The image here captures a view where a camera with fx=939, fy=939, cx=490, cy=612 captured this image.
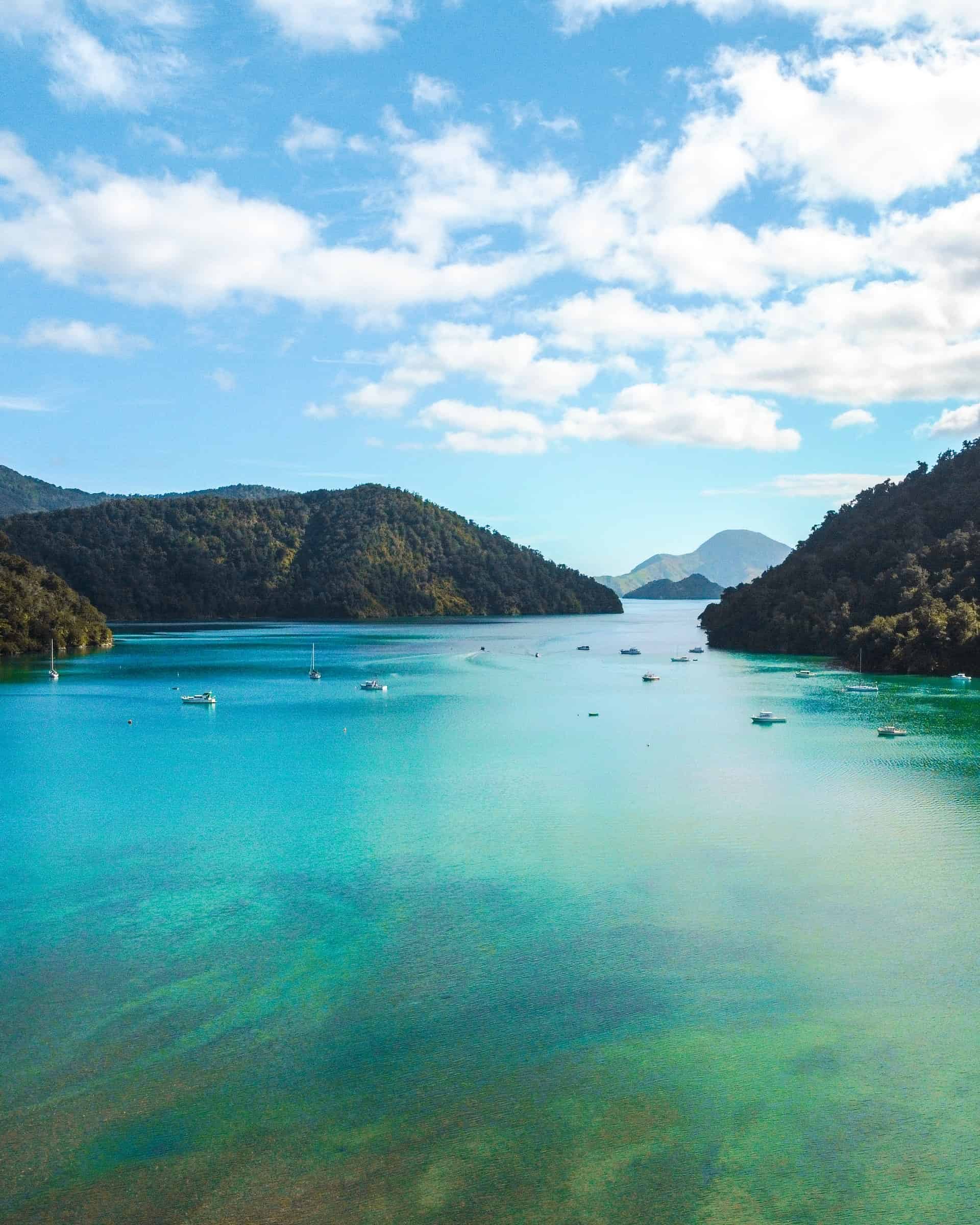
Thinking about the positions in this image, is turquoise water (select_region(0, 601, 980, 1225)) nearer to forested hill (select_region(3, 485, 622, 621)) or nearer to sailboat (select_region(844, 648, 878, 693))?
sailboat (select_region(844, 648, 878, 693))

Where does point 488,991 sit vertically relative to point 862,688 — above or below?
below

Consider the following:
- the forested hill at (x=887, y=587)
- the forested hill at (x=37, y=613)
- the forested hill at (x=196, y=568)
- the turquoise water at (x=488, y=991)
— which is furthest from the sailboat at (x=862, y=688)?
the forested hill at (x=196, y=568)

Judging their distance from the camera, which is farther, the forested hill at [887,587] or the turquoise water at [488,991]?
the forested hill at [887,587]

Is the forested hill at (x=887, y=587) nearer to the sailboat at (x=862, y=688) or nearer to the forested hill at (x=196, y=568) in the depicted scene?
the sailboat at (x=862, y=688)

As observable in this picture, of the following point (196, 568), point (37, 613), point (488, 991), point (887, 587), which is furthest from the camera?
point (196, 568)

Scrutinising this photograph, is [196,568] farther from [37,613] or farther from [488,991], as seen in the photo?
[488,991]

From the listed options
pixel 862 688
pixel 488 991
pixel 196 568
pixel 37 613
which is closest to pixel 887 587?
pixel 862 688

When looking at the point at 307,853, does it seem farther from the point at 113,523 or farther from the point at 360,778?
the point at 113,523
